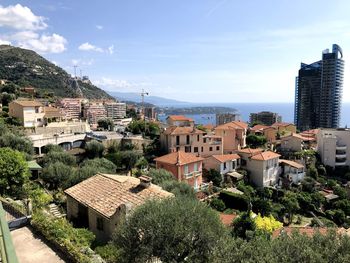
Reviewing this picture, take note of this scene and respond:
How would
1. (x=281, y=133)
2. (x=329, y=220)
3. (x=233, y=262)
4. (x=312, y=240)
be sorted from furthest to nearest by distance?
(x=281, y=133) < (x=329, y=220) < (x=312, y=240) < (x=233, y=262)

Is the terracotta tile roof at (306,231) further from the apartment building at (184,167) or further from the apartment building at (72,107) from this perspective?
the apartment building at (72,107)

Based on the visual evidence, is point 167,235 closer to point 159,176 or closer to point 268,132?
point 159,176

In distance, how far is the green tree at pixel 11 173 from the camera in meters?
20.7

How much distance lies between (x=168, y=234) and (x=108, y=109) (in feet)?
352

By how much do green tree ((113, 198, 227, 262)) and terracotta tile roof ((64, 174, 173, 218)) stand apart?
11.3 feet

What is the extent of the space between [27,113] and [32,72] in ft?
288

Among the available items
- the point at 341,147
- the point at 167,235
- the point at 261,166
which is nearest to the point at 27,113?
the point at 261,166

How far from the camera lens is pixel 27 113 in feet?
181

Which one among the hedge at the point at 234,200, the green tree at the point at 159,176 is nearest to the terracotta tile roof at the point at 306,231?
the green tree at the point at 159,176

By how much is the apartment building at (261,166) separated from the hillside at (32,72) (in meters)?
90.0

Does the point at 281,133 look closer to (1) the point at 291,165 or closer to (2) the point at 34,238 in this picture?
(1) the point at 291,165

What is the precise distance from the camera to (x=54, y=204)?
22328 millimetres

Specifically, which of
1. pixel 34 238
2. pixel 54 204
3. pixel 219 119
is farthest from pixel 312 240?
pixel 219 119

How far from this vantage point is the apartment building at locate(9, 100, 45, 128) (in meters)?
54.8
